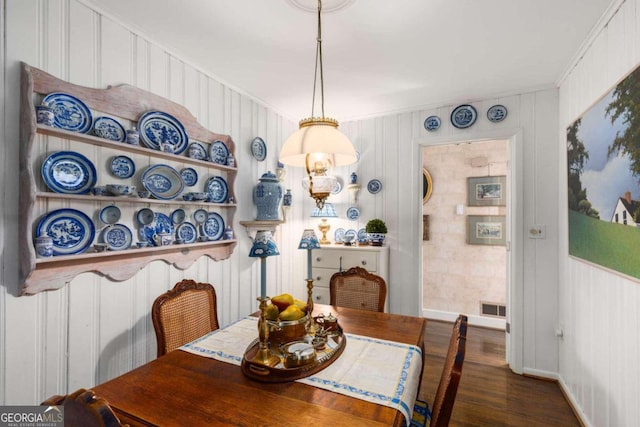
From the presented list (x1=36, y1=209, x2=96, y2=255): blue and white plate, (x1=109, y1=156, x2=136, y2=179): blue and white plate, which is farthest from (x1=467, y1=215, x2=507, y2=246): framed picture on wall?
(x1=36, y1=209, x2=96, y2=255): blue and white plate

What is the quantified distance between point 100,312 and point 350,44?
224cm

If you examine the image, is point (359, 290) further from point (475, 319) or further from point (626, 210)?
point (475, 319)

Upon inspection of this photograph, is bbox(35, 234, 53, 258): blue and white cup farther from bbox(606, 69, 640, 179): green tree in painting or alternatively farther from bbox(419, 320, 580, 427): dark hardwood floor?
bbox(606, 69, 640, 179): green tree in painting

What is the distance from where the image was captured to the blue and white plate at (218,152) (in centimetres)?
235

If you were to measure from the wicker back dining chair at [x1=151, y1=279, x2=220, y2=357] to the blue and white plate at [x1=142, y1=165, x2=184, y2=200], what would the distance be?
0.63 metres

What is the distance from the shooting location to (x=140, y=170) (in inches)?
74.1

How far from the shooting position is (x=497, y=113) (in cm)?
279

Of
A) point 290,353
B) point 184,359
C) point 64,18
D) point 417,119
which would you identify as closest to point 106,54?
point 64,18

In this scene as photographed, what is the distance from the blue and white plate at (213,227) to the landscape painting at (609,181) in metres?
2.53

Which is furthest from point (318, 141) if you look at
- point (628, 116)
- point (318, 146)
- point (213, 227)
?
point (628, 116)

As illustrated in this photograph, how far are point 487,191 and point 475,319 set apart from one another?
168cm

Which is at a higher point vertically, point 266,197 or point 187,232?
Answer: point 266,197

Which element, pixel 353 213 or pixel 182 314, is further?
pixel 353 213

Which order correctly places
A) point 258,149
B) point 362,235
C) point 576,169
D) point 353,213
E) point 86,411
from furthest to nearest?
point 353,213
point 362,235
point 258,149
point 576,169
point 86,411
